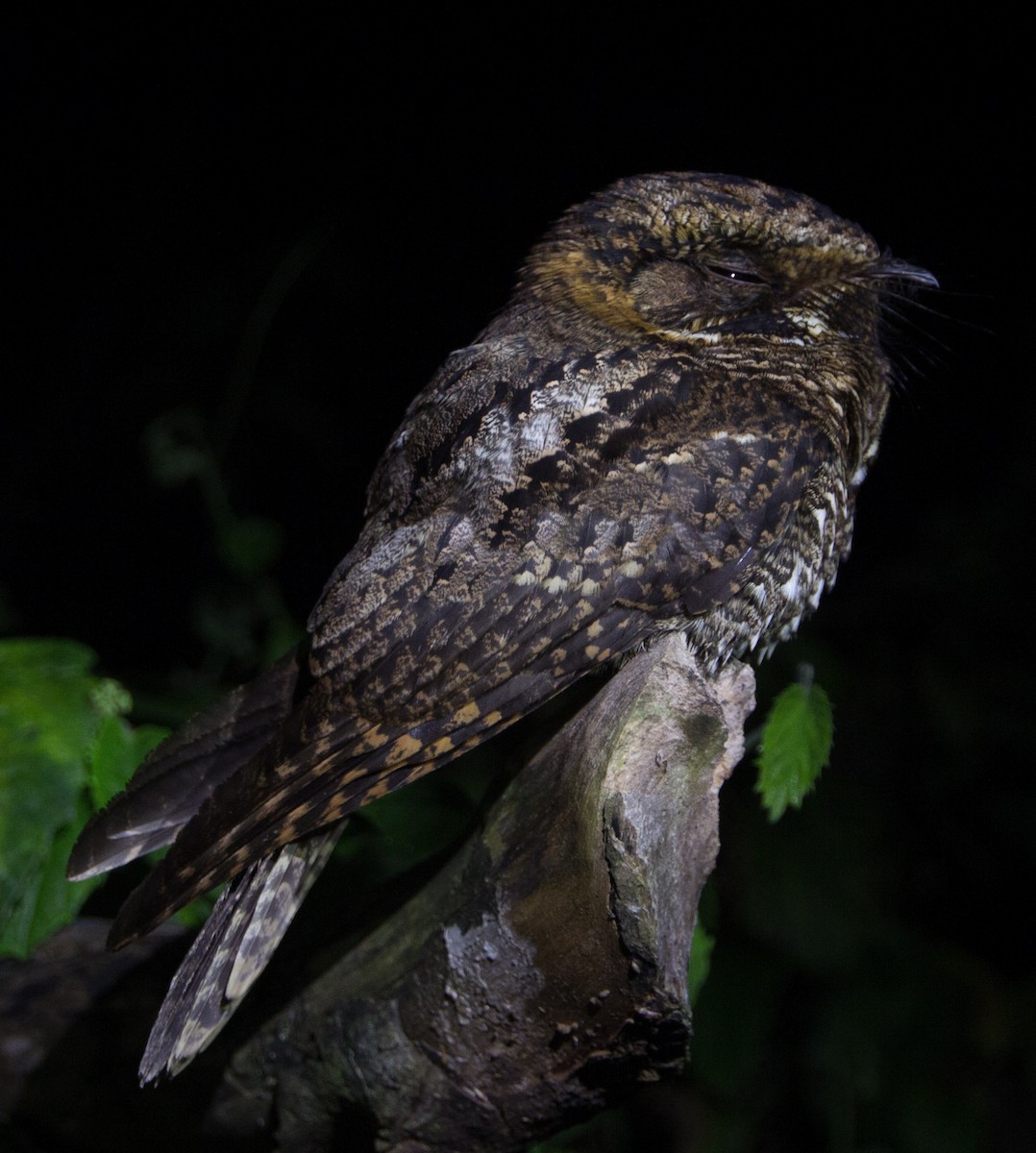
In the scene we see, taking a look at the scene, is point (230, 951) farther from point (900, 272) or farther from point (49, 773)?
point (900, 272)

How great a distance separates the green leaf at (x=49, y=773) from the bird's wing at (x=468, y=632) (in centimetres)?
25

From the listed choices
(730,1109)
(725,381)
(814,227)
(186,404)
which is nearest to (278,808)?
(725,381)

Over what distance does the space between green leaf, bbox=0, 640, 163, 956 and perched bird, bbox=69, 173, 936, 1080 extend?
4.2 inches

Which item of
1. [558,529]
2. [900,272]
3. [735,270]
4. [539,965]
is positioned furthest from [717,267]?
[539,965]

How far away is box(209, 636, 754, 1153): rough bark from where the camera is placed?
128cm

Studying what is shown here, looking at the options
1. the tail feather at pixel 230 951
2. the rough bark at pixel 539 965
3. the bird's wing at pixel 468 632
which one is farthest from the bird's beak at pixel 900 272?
the tail feather at pixel 230 951

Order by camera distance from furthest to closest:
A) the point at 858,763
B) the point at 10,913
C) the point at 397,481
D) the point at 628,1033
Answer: the point at 858,763
the point at 397,481
the point at 10,913
the point at 628,1033

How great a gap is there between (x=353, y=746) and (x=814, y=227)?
1.03m

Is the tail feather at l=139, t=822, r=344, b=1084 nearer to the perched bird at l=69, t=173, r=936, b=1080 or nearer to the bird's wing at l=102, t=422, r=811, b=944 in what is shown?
the perched bird at l=69, t=173, r=936, b=1080

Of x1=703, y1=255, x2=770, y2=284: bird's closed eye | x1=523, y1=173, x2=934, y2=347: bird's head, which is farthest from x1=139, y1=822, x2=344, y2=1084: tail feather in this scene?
x1=703, y1=255, x2=770, y2=284: bird's closed eye

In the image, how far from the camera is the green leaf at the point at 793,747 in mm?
1466

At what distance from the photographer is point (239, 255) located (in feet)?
10.2

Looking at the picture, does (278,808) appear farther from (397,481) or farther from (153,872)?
(397,481)

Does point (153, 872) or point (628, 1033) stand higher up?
point (153, 872)
